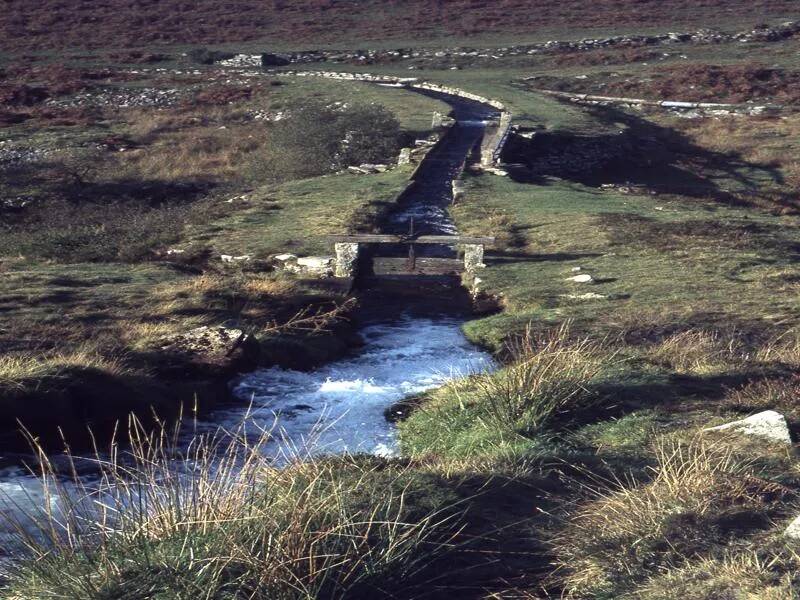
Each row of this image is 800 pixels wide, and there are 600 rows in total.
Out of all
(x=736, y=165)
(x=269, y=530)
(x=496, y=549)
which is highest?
(x=269, y=530)

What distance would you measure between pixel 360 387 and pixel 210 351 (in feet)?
6.40

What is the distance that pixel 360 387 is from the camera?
41.8 ft

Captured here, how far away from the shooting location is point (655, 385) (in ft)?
34.5

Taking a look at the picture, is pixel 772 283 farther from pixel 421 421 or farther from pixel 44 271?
pixel 44 271

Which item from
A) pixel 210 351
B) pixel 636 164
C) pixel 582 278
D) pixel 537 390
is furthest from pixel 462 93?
pixel 537 390

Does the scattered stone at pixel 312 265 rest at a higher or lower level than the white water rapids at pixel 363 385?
lower

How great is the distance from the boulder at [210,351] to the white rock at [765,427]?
6.24 meters

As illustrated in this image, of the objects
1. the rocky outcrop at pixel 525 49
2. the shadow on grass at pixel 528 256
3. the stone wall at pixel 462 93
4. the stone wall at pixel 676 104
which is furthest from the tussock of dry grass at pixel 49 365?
the rocky outcrop at pixel 525 49

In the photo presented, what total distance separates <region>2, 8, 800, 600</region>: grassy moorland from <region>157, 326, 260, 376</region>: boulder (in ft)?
3.33

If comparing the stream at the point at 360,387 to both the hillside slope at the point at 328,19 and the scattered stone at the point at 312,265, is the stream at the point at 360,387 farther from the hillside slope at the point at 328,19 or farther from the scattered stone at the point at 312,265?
the hillside slope at the point at 328,19

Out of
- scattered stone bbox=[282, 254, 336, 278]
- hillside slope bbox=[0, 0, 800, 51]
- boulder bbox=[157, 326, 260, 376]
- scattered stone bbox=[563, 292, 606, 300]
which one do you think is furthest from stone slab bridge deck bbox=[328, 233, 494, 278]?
hillside slope bbox=[0, 0, 800, 51]

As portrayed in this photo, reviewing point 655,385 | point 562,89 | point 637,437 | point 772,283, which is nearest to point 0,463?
point 637,437

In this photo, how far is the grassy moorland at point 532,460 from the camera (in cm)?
532

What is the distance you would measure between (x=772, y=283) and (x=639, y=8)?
71.9m
